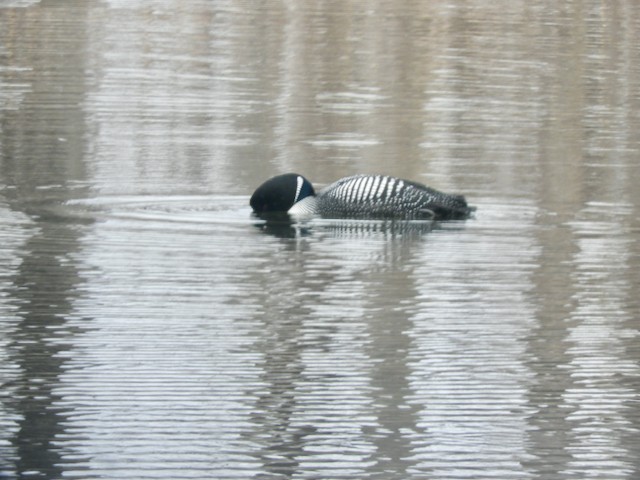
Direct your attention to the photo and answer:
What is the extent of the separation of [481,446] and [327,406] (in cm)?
80

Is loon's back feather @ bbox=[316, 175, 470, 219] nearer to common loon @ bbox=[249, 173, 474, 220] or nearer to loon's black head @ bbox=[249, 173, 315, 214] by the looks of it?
common loon @ bbox=[249, 173, 474, 220]

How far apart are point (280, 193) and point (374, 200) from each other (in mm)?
696

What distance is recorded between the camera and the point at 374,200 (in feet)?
39.8

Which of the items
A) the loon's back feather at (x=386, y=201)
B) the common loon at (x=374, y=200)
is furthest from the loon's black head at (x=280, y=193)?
the loon's back feather at (x=386, y=201)

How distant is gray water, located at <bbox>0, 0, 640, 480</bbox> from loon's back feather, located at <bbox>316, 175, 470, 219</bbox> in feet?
0.54

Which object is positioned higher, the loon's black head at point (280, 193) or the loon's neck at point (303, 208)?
the loon's black head at point (280, 193)

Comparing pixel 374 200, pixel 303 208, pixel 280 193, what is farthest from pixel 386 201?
pixel 280 193

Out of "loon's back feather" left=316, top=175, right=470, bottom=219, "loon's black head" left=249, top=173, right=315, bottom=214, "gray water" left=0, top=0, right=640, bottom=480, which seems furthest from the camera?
"loon's black head" left=249, top=173, right=315, bottom=214

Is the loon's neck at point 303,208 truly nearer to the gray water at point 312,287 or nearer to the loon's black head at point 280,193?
the loon's black head at point 280,193

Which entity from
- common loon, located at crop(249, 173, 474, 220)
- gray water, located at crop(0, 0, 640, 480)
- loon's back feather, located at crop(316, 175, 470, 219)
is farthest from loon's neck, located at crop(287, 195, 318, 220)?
gray water, located at crop(0, 0, 640, 480)

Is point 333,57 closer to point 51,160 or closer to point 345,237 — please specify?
point 51,160

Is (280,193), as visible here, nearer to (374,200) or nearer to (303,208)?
(303,208)

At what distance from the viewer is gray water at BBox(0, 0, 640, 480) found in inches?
268

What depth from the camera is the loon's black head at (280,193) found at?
12.3 meters
